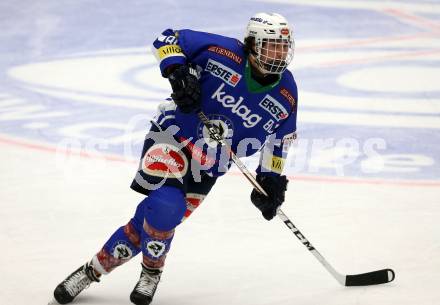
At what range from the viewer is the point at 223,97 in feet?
14.3

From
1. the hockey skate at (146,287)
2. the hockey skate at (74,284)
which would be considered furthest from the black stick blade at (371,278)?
the hockey skate at (74,284)

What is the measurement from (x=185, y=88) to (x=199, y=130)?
36cm

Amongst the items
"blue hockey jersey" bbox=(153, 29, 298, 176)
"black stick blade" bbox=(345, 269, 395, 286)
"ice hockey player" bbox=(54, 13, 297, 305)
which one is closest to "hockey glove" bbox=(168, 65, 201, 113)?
"ice hockey player" bbox=(54, 13, 297, 305)

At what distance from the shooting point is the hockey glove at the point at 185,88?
4109 millimetres

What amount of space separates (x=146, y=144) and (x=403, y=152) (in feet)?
10.9

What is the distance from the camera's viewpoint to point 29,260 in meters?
4.98

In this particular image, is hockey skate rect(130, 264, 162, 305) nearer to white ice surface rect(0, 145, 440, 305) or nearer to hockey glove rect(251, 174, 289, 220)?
white ice surface rect(0, 145, 440, 305)

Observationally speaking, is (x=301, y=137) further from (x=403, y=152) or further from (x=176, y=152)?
(x=176, y=152)

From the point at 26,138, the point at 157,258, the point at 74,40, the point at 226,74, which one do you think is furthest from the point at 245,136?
the point at 74,40

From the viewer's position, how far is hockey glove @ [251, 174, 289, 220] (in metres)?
4.50

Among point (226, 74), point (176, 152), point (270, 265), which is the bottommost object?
point (270, 265)

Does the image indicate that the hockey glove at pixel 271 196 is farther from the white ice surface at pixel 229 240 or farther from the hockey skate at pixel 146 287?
the hockey skate at pixel 146 287

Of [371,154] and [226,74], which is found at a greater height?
[226,74]

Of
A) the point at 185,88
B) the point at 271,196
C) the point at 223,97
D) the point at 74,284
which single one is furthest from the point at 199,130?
the point at 74,284
